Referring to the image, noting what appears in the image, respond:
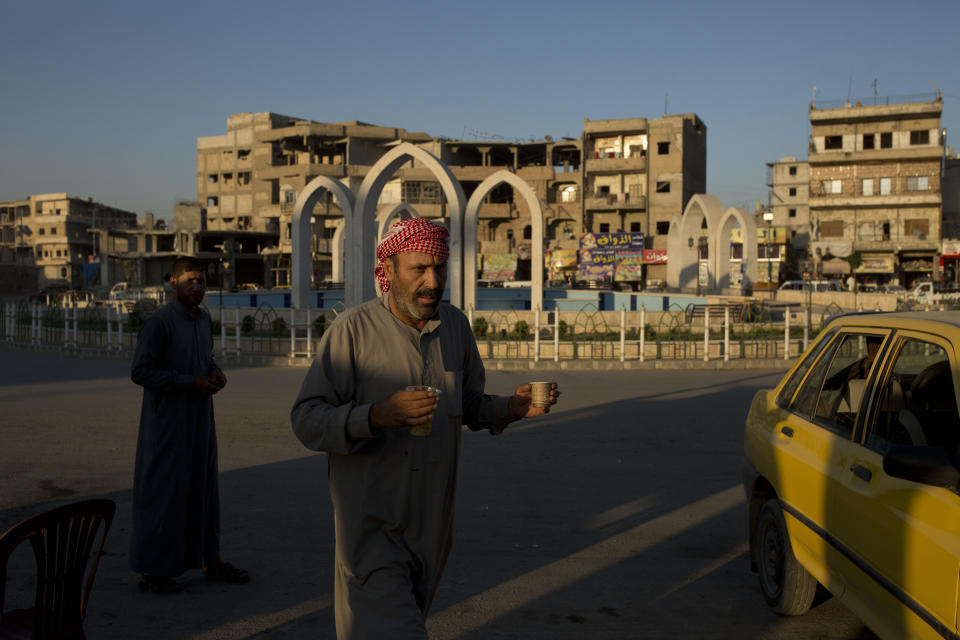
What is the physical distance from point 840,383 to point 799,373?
318 millimetres

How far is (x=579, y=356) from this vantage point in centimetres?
1639

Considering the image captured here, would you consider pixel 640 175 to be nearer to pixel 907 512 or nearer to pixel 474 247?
pixel 474 247

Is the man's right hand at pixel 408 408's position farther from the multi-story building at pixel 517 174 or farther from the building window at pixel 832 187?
the building window at pixel 832 187

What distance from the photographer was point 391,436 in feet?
8.72

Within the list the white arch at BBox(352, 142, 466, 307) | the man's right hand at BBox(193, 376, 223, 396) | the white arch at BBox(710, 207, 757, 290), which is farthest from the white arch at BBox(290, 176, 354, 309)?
the man's right hand at BBox(193, 376, 223, 396)

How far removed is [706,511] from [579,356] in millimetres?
10530

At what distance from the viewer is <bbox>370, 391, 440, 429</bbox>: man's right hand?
7.79ft

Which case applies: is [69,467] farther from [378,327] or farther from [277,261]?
[277,261]

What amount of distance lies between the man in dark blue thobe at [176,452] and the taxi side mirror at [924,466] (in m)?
3.09

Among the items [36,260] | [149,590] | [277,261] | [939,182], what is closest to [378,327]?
[149,590]

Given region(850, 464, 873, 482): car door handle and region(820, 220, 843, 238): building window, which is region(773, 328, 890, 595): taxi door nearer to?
region(850, 464, 873, 482): car door handle

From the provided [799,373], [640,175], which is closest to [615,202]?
[640,175]

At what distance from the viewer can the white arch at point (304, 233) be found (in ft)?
77.1

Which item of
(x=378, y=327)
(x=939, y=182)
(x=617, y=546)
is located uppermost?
(x=939, y=182)
